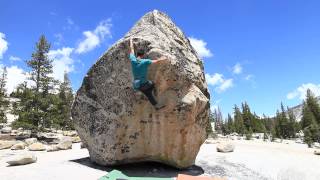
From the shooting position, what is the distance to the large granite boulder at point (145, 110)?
444 inches

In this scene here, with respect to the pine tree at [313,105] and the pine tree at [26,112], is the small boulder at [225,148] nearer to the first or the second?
the pine tree at [26,112]

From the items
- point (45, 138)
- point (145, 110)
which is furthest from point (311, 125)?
point (145, 110)

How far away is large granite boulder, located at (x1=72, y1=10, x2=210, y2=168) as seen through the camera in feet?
37.0

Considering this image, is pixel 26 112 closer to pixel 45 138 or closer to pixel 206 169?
pixel 45 138

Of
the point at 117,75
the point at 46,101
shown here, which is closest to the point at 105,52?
the point at 117,75

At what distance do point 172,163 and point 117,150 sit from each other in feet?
7.34

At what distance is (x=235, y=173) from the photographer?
43.1ft

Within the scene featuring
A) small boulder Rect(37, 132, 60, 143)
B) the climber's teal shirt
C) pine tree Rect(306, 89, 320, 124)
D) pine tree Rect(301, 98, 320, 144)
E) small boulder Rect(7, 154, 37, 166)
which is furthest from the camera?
pine tree Rect(306, 89, 320, 124)

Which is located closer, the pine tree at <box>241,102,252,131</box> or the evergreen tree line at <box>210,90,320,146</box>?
the evergreen tree line at <box>210,90,320,146</box>

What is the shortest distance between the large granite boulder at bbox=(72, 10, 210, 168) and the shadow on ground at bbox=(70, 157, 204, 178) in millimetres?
366

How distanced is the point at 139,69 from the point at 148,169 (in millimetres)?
4506

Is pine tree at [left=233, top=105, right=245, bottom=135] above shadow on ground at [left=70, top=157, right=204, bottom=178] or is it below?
above

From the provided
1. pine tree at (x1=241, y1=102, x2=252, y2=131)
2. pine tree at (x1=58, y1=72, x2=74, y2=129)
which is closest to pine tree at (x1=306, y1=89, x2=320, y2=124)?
pine tree at (x1=241, y1=102, x2=252, y2=131)

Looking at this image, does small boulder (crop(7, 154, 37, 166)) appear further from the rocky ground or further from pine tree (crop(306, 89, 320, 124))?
pine tree (crop(306, 89, 320, 124))
